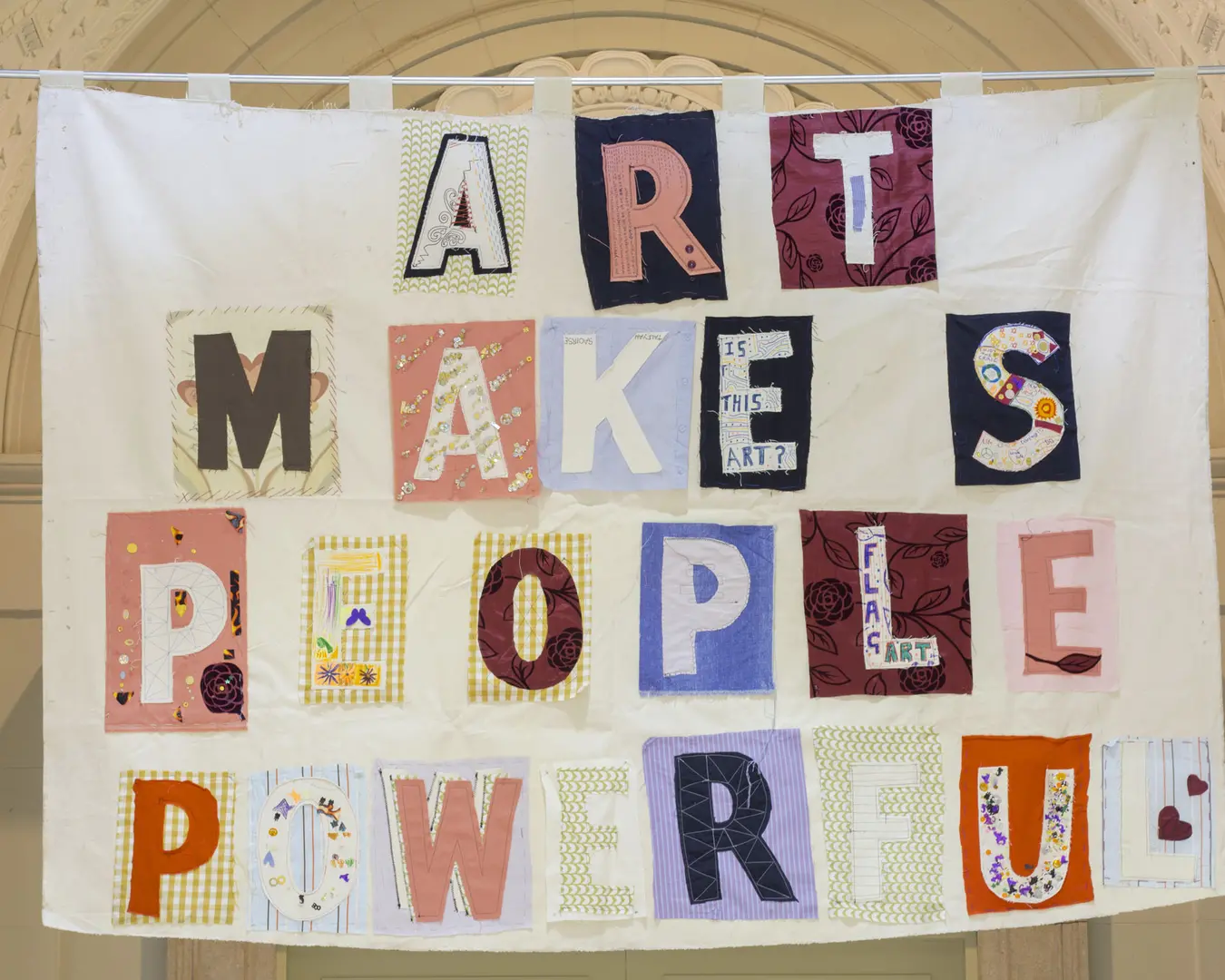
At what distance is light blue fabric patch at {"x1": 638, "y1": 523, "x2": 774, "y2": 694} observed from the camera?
5.60 ft

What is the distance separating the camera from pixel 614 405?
1.71m

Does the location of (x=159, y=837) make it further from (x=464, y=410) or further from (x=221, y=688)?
(x=464, y=410)

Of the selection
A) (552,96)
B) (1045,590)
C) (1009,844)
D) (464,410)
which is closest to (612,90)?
(552,96)

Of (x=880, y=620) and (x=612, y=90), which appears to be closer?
(x=880, y=620)

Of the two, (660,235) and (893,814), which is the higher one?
(660,235)

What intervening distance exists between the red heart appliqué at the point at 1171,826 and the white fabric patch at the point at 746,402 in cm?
79

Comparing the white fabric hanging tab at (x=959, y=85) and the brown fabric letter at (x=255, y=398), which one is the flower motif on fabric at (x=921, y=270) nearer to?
the white fabric hanging tab at (x=959, y=85)

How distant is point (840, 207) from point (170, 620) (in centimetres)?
124

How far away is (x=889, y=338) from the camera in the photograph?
5.68 ft

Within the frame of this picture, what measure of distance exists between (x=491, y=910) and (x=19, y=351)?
5.47ft

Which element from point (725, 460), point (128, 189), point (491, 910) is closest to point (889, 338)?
point (725, 460)

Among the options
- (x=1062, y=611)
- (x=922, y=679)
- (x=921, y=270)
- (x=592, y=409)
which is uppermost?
(x=921, y=270)

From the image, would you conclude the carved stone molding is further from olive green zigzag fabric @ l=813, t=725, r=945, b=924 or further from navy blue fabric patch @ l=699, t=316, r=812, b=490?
olive green zigzag fabric @ l=813, t=725, r=945, b=924

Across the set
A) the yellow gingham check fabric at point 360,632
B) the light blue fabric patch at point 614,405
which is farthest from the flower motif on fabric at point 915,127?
the yellow gingham check fabric at point 360,632
